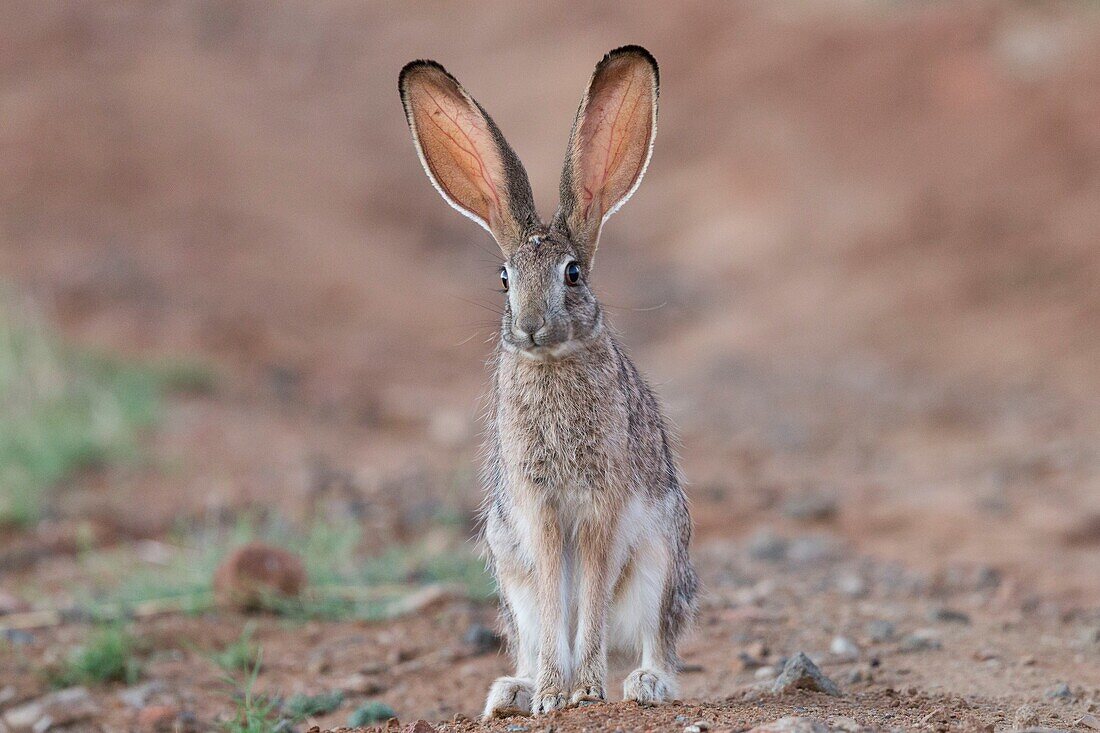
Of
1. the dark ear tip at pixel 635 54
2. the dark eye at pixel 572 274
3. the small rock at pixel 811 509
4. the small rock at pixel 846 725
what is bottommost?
the small rock at pixel 846 725

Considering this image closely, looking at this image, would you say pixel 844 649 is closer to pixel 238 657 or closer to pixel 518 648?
pixel 518 648

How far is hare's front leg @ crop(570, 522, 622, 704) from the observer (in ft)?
13.0

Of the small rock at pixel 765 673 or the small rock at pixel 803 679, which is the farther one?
the small rock at pixel 765 673

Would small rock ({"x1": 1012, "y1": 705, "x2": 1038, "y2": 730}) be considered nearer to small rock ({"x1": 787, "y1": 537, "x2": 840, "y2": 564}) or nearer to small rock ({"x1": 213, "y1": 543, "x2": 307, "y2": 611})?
small rock ({"x1": 787, "y1": 537, "x2": 840, "y2": 564})

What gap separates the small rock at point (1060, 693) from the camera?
4316 millimetres

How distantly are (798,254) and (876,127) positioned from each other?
350 centimetres

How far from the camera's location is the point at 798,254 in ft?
49.8

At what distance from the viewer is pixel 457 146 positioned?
4.28 meters

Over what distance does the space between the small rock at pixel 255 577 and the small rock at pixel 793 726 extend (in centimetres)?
289

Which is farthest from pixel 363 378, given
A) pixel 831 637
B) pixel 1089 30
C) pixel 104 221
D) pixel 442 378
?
pixel 1089 30

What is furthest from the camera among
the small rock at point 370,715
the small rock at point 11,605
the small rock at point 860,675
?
the small rock at point 11,605

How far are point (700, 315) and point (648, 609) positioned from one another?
10353 mm

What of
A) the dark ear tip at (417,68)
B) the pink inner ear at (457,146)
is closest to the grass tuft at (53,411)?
the pink inner ear at (457,146)

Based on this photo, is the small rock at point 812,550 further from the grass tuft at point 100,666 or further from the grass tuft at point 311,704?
the grass tuft at point 100,666
